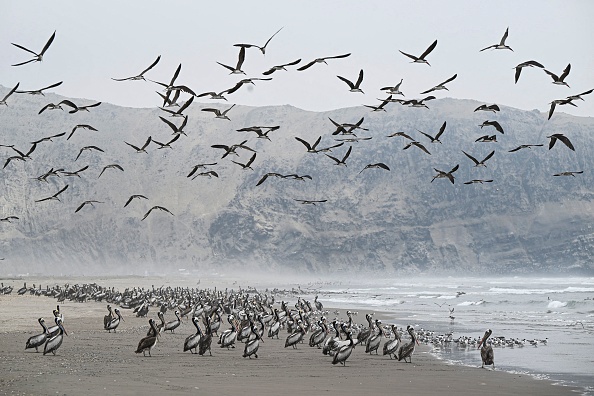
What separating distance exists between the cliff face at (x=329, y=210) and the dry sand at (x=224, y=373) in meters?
88.9

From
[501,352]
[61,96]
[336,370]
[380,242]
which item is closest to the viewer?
[336,370]

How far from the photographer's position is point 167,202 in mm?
119625

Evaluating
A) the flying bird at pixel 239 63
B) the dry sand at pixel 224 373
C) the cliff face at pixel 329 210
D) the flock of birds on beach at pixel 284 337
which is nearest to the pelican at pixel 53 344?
the flock of birds on beach at pixel 284 337

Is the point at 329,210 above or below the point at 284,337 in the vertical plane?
above

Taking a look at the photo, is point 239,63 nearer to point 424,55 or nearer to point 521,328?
point 424,55

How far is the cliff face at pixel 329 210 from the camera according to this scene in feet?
356

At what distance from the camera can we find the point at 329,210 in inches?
4505

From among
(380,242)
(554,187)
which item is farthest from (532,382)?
(554,187)

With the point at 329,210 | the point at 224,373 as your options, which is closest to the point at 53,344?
the point at 224,373

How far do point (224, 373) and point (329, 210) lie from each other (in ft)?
327

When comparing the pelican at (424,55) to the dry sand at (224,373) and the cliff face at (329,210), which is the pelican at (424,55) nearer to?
the dry sand at (224,373)

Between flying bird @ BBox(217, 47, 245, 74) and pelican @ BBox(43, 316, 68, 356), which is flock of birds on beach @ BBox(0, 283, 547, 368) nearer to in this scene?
pelican @ BBox(43, 316, 68, 356)

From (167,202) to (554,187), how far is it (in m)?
58.2

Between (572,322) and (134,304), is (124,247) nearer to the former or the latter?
(134,304)
